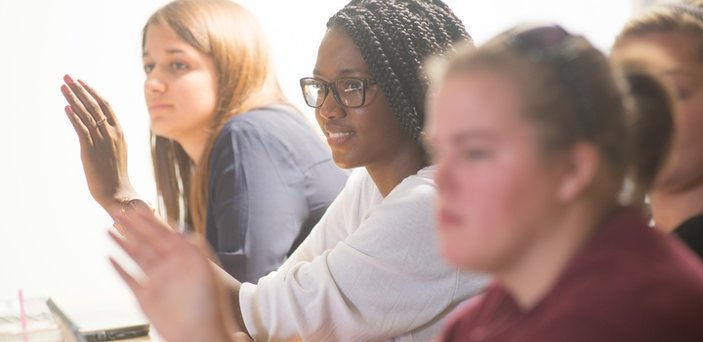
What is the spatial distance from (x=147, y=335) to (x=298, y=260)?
0.99 feet

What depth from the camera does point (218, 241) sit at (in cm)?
215

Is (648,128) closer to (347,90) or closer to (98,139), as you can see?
(347,90)

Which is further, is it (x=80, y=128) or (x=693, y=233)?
(x=80, y=128)

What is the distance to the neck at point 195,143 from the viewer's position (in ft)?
7.75

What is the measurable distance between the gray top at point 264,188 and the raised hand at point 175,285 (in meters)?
1.02

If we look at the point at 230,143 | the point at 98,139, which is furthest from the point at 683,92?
the point at 230,143

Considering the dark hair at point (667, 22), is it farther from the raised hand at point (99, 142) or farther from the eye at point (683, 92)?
the raised hand at point (99, 142)

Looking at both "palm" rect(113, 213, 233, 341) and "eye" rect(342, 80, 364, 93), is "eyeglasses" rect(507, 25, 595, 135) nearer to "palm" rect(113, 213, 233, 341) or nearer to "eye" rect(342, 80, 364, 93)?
"palm" rect(113, 213, 233, 341)

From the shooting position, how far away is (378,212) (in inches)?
63.6

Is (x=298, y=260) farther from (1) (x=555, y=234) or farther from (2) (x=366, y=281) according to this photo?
(1) (x=555, y=234)

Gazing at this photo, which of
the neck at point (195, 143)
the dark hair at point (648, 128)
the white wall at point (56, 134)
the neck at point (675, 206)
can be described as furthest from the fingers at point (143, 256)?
the white wall at point (56, 134)

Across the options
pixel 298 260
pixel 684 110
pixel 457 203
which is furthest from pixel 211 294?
pixel 298 260

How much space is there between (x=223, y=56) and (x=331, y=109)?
2.46 ft

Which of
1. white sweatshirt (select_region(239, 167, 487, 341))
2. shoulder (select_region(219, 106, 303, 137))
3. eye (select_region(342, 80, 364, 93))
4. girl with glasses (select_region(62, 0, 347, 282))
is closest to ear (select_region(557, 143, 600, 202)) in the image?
white sweatshirt (select_region(239, 167, 487, 341))
